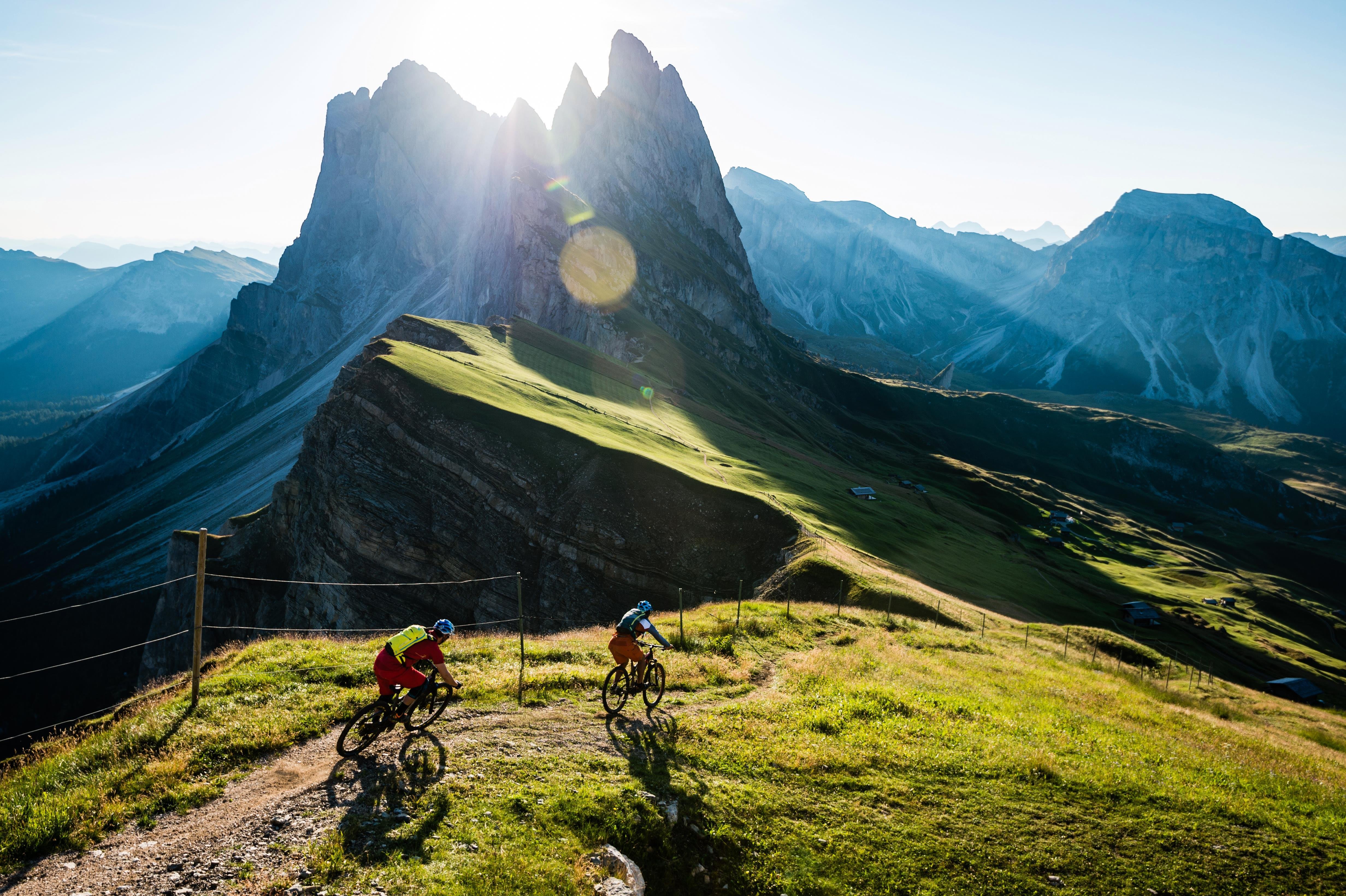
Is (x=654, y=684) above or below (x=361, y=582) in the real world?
above

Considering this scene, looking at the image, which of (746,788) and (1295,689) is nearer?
(746,788)

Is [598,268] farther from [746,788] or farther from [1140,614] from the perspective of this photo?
[746,788]

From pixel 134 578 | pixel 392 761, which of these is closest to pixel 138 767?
pixel 392 761

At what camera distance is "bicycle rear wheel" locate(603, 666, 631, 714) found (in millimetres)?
16891

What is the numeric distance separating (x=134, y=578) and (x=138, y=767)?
157 m

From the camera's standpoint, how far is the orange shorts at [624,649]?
1695cm

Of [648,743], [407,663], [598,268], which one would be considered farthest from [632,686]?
[598,268]

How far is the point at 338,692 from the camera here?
15.8 meters

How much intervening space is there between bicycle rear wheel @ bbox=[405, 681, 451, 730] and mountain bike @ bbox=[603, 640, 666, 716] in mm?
4104

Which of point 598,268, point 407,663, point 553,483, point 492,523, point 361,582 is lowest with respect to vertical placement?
point 361,582

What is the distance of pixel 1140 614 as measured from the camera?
6888 cm

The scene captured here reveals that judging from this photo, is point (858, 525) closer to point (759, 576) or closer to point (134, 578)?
point (759, 576)

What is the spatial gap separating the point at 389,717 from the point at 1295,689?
255 ft

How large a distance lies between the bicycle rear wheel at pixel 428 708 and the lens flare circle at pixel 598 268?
11190 centimetres
